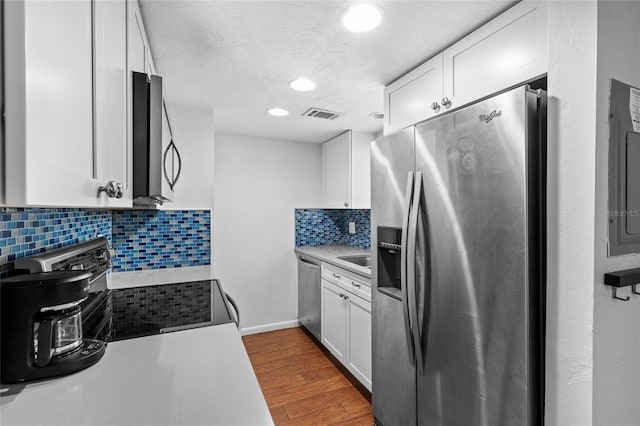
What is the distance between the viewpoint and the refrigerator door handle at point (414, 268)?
1451mm

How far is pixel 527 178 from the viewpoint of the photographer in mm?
1055

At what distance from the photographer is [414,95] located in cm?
178

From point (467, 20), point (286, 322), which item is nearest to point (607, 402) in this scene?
point (467, 20)

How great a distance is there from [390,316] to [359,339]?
0.73 metres

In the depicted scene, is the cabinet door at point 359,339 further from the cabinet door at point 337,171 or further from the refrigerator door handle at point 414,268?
the cabinet door at point 337,171

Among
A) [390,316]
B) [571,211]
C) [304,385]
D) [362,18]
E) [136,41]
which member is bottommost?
[304,385]

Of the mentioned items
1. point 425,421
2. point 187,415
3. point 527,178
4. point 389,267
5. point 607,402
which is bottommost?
point 425,421

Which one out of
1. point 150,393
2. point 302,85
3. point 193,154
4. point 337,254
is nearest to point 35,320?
point 150,393

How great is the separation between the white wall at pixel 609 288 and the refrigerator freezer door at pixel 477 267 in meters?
0.19

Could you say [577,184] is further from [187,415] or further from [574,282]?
[187,415]

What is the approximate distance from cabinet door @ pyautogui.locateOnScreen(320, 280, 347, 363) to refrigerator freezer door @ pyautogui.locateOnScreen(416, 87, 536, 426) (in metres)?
1.13

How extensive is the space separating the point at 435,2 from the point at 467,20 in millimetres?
218

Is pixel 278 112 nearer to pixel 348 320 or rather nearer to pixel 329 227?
pixel 329 227

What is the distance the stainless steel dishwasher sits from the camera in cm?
313
